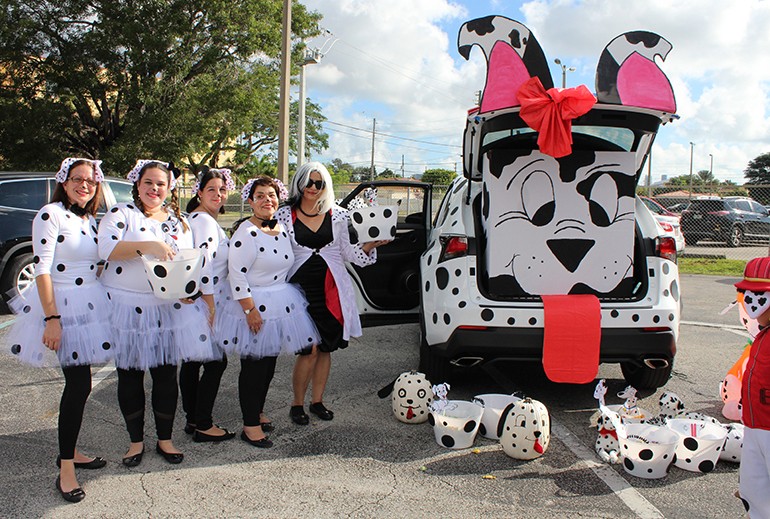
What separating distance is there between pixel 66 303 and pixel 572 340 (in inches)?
115

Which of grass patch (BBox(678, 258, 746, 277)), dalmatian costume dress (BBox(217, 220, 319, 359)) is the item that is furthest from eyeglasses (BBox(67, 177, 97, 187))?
grass patch (BBox(678, 258, 746, 277))

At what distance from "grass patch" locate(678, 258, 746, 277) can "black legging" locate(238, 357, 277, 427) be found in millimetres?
11587

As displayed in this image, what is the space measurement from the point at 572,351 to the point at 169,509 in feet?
8.17

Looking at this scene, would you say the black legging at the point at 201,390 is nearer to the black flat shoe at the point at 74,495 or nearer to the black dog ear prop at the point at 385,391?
the black flat shoe at the point at 74,495

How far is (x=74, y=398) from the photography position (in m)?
2.87

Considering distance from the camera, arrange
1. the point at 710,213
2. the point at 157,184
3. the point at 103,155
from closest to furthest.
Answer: the point at 157,184 → the point at 710,213 → the point at 103,155

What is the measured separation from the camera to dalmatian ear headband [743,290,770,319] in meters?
2.25

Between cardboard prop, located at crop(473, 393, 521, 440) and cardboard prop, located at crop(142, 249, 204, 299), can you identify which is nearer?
cardboard prop, located at crop(142, 249, 204, 299)

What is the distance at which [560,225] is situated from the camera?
3.86 metres

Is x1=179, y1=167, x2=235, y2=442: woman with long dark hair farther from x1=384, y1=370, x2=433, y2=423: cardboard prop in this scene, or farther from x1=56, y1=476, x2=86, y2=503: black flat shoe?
x1=384, y1=370, x2=433, y2=423: cardboard prop

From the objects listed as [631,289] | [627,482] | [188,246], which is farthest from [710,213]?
[188,246]

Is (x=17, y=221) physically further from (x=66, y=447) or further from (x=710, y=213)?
(x=710, y=213)

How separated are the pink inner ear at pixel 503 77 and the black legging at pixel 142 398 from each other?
2.50 meters

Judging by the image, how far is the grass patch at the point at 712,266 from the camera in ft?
40.4
